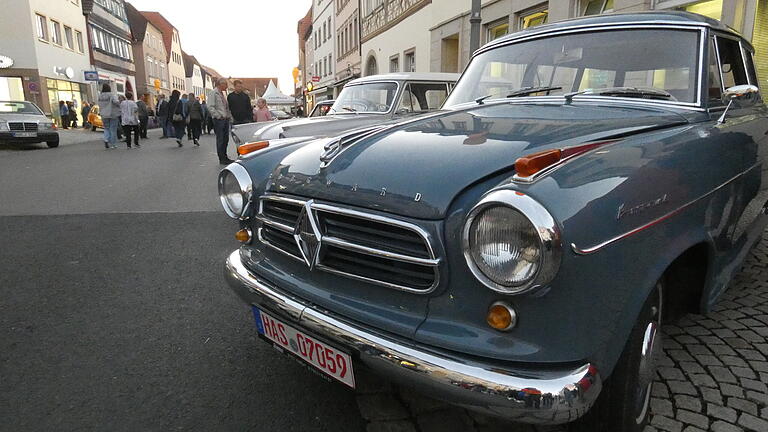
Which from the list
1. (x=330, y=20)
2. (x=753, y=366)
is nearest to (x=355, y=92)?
(x=753, y=366)

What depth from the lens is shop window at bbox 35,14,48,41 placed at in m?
26.9

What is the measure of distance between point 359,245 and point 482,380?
626 mm

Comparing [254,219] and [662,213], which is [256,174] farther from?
[662,213]

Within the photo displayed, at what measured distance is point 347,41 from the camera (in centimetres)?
3319

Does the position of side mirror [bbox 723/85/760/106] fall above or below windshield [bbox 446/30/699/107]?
below

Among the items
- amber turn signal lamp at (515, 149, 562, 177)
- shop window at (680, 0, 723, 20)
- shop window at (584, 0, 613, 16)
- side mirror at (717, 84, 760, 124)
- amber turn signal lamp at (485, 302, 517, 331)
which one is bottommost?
amber turn signal lamp at (485, 302, 517, 331)

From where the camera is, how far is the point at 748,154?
101 inches

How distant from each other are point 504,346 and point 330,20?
42.0 m

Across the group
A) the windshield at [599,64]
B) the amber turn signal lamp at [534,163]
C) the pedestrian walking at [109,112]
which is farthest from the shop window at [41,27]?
the amber turn signal lamp at [534,163]

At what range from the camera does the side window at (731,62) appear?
9.14ft

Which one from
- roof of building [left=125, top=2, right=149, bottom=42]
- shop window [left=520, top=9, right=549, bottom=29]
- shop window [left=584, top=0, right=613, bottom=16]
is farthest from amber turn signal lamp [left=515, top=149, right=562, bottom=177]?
roof of building [left=125, top=2, right=149, bottom=42]

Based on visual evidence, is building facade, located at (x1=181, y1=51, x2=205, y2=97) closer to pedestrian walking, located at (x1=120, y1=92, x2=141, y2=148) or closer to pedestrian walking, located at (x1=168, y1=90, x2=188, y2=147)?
pedestrian walking, located at (x1=168, y1=90, x2=188, y2=147)

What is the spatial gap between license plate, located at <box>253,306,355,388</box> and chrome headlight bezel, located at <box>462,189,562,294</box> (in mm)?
607

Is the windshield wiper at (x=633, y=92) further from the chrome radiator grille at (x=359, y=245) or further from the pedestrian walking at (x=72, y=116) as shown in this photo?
the pedestrian walking at (x=72, y=116)
